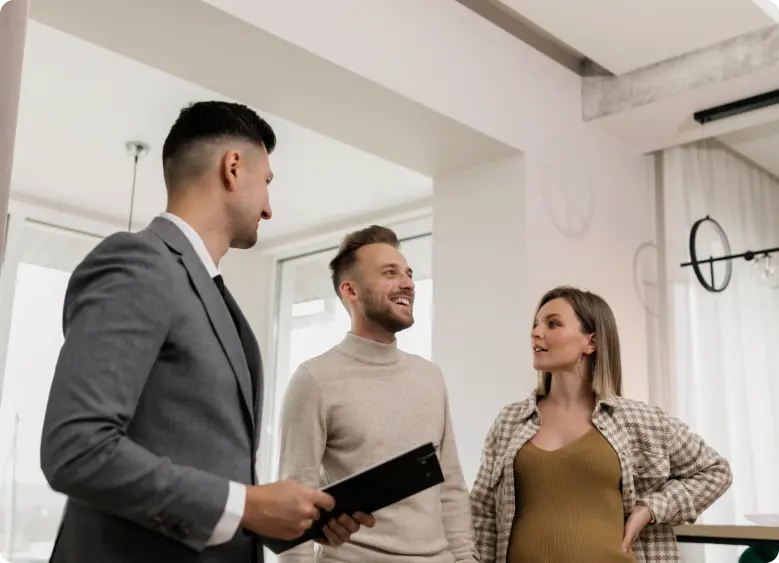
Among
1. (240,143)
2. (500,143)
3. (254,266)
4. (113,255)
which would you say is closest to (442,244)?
(500,143)

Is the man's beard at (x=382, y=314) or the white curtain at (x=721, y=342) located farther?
the white curtain at (x=721, y=342)

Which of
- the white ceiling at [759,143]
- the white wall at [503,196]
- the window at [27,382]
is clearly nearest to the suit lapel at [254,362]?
the white wall at [503,196]

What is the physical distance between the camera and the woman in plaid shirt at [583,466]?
1765mm

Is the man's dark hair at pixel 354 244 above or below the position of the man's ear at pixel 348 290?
above

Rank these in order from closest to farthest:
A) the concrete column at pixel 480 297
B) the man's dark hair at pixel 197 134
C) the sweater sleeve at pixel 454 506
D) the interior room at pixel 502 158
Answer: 1. the man's dark hair at pixel 197 134
2. the sweater sleeve at pixel 454 506
3. the interior room at pixel 502 158
4. the concrete column at pixel 480 297

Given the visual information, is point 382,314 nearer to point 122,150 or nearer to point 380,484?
point 380,484

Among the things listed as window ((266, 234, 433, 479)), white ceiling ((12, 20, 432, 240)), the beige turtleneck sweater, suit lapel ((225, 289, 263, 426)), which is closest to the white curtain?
white ceiling ((12, 20, 432, 240))

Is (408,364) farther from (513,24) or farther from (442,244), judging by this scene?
(513,24)

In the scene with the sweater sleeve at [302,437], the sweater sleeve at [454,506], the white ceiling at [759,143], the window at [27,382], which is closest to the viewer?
the sweater sleeve at [302,437]

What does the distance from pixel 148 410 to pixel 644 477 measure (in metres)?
1.30

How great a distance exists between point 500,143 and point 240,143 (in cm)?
174

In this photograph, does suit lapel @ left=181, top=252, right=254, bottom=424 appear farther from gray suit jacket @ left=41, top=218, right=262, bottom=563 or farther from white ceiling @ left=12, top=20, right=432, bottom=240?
white ceiling @ left=12, top=20, right=432, bottom=240

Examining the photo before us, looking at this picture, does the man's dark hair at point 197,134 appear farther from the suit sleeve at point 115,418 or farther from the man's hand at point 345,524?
the man's hand at point 345,524

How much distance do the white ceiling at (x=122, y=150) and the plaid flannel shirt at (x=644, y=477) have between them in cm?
194
